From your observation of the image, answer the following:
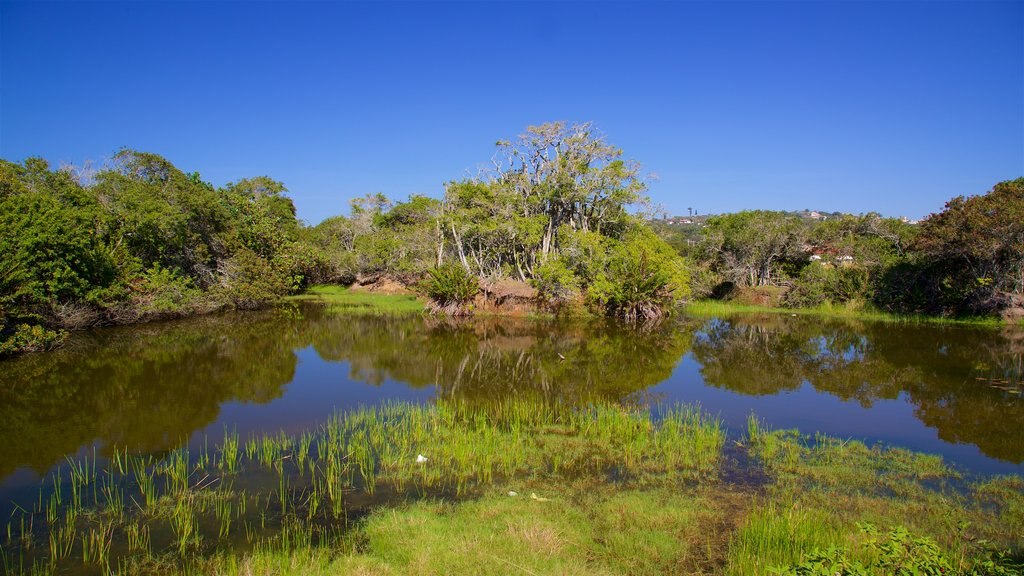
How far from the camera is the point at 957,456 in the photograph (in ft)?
28.5

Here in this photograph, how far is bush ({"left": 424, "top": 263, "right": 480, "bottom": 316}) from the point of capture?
81.7 feet

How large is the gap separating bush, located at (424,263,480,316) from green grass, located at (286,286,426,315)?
1.10 meters

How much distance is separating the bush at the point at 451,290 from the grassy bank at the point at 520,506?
602 inches

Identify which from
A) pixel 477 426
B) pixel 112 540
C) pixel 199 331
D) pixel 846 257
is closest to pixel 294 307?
pixel 199 331

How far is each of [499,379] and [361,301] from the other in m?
19.2

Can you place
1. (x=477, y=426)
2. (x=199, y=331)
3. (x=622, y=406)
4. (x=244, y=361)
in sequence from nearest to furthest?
(x=477, y=426)
(x=622, y=406)
(x=244, y=361)
(x=199, y=331)

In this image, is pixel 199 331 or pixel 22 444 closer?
pixel 22 444

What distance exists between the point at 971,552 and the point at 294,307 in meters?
28.4

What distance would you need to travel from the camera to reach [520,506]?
6.56 m

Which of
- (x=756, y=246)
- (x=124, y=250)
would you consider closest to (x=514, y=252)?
(x=756, y=246)

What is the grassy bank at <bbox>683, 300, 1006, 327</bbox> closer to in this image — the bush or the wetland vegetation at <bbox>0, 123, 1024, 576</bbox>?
the wetland vegetation at <bbox>0, 123, 1024, 576</bbox>

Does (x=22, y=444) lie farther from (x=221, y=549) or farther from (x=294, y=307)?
(x=294, y=307)

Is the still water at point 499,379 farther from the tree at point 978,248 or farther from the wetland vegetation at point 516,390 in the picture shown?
the tree at point 978,248

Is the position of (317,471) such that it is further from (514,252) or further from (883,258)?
(883,258)
